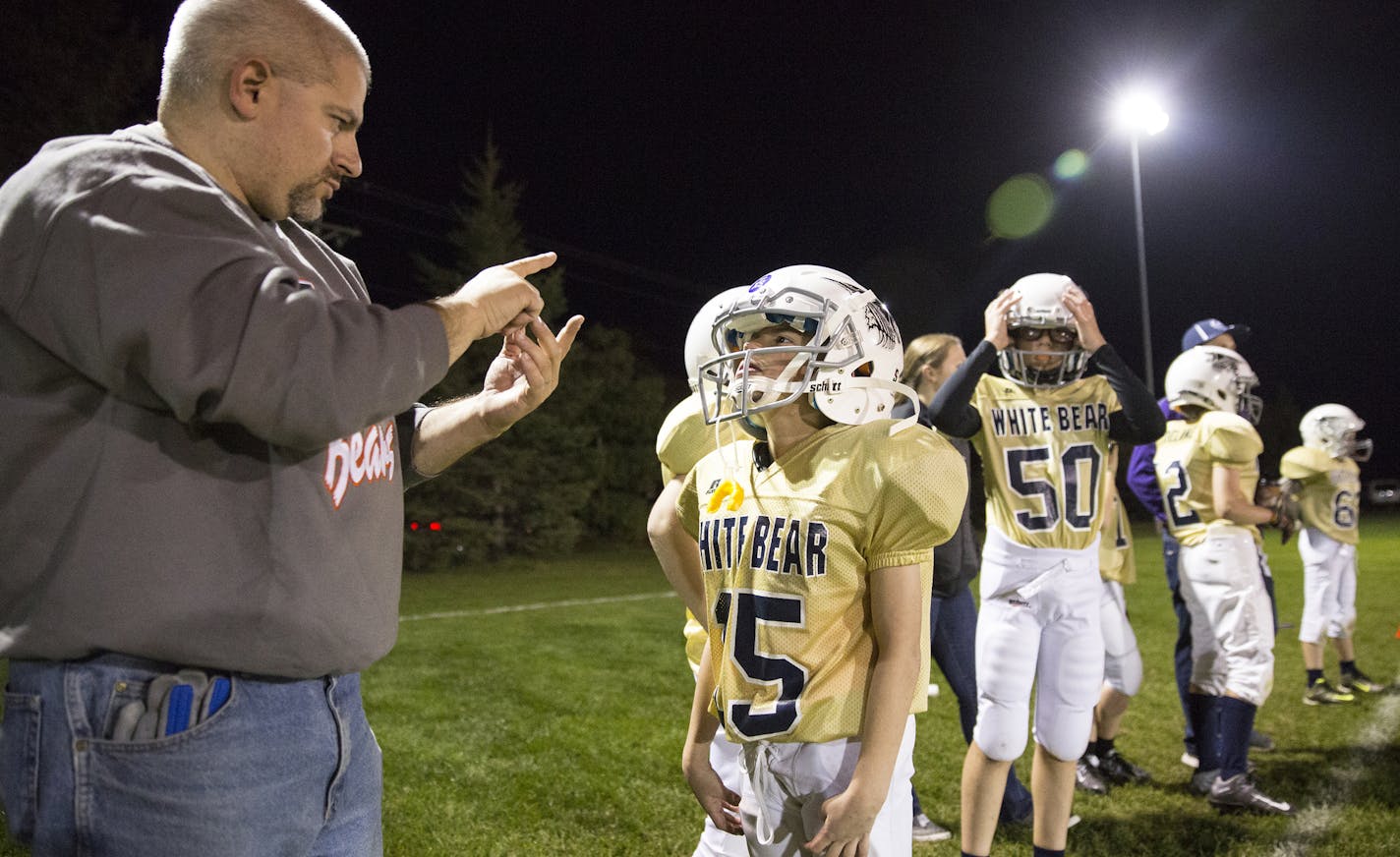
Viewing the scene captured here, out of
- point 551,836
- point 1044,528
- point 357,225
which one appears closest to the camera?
point 1044,528

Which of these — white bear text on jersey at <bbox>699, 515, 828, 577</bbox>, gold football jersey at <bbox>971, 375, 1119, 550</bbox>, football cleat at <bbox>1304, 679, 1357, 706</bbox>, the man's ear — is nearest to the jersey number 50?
gold football jersey at <bbox>971, 375, 1119, 550</bbox>

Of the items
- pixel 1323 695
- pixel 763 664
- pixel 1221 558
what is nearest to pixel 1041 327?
pixel 1221 558

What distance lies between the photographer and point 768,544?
2.22 metres

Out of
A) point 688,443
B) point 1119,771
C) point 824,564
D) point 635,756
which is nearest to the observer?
point 824,564

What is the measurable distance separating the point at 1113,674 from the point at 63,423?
493 cm

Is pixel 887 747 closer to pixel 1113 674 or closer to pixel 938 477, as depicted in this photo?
pixel 938 477

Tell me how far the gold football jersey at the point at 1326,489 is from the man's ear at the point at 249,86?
8.57 meters

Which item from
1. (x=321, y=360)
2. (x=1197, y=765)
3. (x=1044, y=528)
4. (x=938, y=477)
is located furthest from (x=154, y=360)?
(x=1197, y=765)

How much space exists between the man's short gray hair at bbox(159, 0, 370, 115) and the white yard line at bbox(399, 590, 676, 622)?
1049 centimetres

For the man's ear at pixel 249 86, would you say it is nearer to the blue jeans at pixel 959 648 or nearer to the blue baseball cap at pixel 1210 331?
the blue jeans at pixel 959 648

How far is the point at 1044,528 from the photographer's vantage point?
154 inches

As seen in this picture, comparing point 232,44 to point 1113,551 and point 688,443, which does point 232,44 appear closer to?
point 688,443

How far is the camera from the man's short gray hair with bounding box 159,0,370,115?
1587 millimetres

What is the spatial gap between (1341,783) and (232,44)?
6.00 metres
